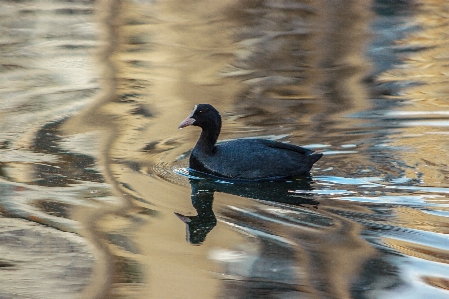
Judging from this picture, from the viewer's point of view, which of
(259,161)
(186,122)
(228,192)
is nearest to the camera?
(228,192)

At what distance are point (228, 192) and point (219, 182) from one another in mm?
349

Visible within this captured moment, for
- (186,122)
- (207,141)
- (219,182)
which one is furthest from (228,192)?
(186,122)

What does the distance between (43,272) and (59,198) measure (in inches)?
61.7

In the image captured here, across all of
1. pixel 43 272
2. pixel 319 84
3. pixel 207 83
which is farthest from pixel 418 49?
pixel 43 272

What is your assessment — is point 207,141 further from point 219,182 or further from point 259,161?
point 259,161

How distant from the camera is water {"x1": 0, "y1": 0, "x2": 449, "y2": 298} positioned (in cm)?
518

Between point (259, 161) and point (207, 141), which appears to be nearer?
point (259, 161)

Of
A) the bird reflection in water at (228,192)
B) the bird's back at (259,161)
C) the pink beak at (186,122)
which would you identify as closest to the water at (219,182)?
the bird reflection in water at (228,192)

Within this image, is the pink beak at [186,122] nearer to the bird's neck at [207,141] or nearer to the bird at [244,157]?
the bird at [244,157]

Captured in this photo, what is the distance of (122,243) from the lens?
5738 millimetres

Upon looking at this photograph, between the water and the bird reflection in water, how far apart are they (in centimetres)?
2

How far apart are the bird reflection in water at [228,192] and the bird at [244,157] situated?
80 millimetres

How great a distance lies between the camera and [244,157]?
7316 millimetres

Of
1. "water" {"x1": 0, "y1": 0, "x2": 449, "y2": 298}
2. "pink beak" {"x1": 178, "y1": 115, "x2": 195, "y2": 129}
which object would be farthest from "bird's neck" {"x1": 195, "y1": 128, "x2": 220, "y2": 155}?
"water" {"x1": 0, "y1": 0, "x2": 449, "y2": 298}
